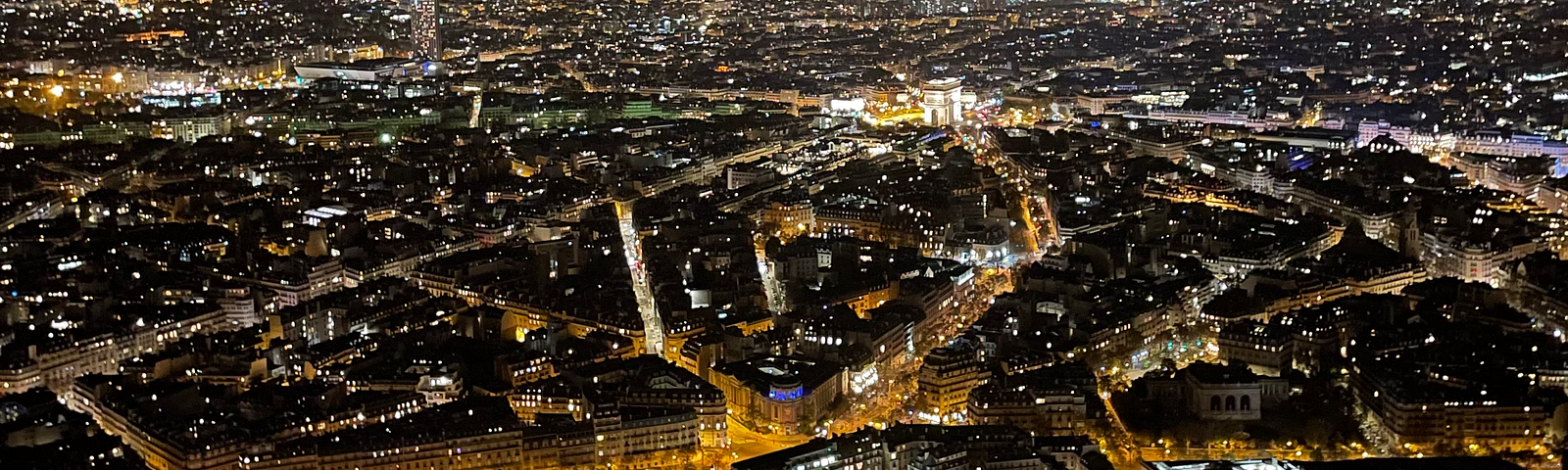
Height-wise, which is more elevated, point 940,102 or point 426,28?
point 940,102

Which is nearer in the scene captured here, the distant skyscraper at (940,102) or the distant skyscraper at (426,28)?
the distant skyscraper at (940,102)

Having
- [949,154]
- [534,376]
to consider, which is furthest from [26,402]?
[949,154]

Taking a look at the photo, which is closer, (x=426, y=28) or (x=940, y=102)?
(x=940, y=102)

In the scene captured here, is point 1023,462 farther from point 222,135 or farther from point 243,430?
point 222,135

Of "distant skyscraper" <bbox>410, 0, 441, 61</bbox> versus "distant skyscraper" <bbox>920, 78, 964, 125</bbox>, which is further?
"distant skyscraper" <bbox>410, 0, 441, 61</bbox>
